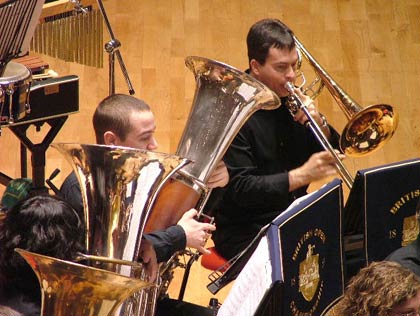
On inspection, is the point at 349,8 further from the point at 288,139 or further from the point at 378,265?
the point at 378,265

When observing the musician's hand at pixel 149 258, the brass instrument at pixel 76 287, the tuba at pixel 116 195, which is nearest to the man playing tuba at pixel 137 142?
the musician's hand at pixel 149 258

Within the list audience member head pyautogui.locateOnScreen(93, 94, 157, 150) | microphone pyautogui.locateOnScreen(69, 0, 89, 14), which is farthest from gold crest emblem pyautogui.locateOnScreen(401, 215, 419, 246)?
microphone pyautogui.locateOnScreen(69, 0, 89, 14)

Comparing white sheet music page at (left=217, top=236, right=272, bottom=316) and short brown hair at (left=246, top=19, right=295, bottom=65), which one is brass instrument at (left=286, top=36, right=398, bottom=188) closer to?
short brown hair at (left=246, top=19, right=295, bottom=65)

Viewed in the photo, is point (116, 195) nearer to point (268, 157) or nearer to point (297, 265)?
A: point (297, 265)

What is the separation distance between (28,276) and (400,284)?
1097 mm

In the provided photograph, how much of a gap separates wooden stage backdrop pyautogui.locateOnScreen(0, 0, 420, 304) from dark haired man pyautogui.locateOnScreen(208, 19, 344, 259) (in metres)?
1.18

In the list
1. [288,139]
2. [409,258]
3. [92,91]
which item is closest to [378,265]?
[409,258]

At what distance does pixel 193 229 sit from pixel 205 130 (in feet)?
1.34

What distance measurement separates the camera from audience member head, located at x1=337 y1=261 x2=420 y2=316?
269cm

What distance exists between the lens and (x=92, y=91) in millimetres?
5473

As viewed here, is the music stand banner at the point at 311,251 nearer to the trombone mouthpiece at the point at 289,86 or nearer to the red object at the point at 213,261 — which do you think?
the red object at the point at 213,261

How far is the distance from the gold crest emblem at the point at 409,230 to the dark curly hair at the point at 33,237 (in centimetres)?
148

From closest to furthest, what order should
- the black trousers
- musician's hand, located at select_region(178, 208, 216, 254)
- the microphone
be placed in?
musician's hand, located at select_region(178, 208, 216, 254)
the black trousers
the microphone

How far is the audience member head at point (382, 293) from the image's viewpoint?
106 inches
